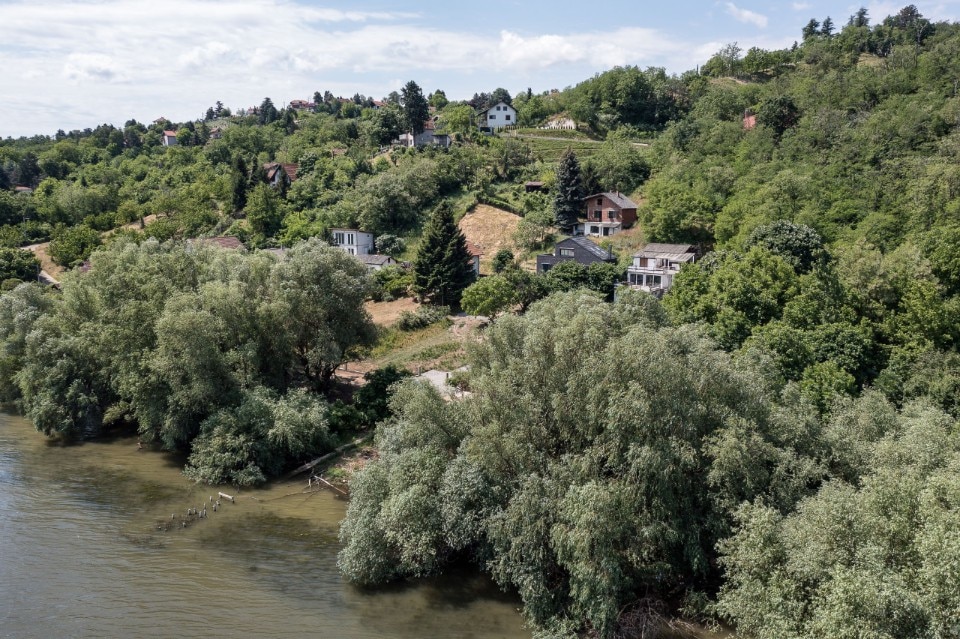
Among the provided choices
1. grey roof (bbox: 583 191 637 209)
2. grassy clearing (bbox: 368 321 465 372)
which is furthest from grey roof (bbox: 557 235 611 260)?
grassy clearing (bbox: 368 321 465 372)

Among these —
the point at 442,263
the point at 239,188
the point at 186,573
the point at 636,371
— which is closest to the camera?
the point at 636,371

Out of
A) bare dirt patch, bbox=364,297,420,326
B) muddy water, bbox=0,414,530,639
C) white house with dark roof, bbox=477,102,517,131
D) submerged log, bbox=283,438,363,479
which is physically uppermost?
white house with dark roof, bbox=477,102,517,131

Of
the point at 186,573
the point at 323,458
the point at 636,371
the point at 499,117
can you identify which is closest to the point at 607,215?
the point at 323,458

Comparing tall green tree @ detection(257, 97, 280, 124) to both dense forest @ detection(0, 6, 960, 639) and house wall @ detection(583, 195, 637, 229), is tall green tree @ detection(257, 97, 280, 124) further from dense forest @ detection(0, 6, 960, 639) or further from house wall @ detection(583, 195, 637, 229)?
house wall @ detection(583, 195, 637, 229)

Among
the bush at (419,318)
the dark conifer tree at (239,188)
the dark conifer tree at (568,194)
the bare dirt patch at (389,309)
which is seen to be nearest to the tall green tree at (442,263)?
the bare dirt patch at (389,309)

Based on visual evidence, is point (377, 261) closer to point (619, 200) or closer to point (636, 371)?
point (619, 200)

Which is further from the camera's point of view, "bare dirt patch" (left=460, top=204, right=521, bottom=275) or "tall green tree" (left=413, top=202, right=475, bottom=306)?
"bare dirt patch" (left=460, top=204, right=521, bottom=275)

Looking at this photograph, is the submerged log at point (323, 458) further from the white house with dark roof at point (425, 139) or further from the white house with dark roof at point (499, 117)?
the white house with dark roof at point (499, 117)
